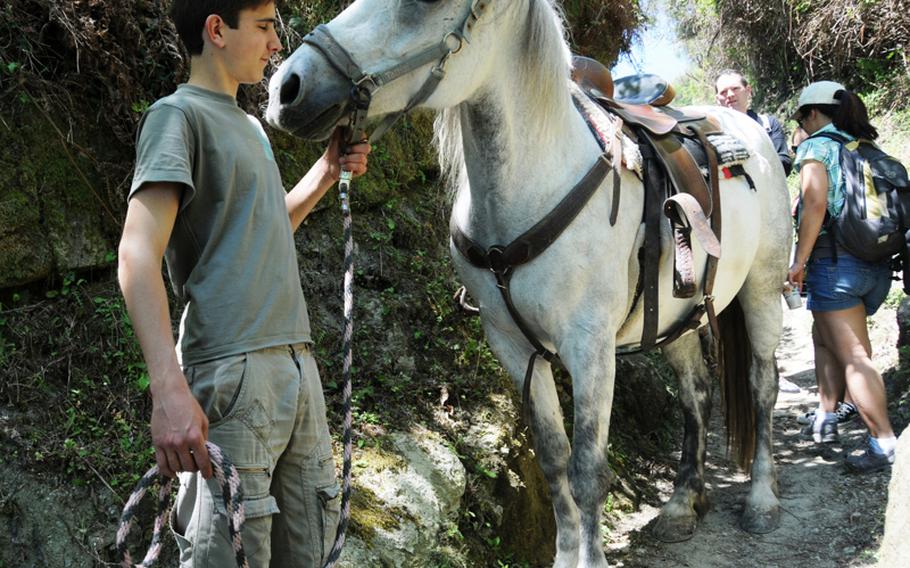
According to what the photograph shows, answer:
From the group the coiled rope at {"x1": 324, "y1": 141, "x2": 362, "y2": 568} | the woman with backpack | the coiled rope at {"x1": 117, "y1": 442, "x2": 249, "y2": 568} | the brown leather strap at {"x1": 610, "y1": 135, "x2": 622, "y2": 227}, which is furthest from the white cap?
the coiled rope at {"x1": 117, "y1": 442, "x2": 249, "y2": 568}

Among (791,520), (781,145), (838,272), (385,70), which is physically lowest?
(791,520)

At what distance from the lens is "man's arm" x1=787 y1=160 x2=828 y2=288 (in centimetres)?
484

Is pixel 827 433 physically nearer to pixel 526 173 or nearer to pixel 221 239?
pixel 526 173

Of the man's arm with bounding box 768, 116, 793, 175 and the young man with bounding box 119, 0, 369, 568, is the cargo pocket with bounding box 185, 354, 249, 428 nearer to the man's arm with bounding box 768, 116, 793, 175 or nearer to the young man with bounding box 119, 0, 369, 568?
the young man with bounding box 119, 0, 369, 568

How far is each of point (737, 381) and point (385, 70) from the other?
→ 3.01m

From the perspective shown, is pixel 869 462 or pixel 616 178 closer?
pixel 616 178

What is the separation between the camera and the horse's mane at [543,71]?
9.01ft

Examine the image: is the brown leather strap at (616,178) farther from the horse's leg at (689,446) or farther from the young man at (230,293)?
the horse's leg at (689,446)

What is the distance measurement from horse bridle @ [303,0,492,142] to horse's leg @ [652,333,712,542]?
8.15 feet

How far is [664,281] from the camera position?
10.7ft

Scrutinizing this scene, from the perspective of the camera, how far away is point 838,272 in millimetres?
4922

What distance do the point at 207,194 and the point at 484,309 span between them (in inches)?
57.8

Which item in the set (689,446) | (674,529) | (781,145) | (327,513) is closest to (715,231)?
(689,446)

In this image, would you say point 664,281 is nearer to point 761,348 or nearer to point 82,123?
point 761,348
